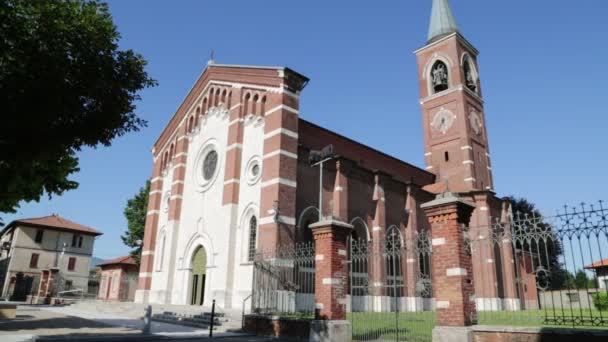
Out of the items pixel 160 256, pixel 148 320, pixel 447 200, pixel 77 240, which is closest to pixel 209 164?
pixel 160 256

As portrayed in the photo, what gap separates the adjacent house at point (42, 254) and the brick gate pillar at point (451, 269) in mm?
36352

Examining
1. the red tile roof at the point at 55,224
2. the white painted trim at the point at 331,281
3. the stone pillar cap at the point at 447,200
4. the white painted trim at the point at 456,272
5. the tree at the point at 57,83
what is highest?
the red tile roof at the point at 55,224

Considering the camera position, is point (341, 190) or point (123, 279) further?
point (123, 279)

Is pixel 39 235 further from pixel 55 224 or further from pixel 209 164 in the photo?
pixel 209 164

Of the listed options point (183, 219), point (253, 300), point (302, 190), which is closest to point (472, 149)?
point (302, 190)

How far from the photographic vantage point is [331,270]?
10992mm

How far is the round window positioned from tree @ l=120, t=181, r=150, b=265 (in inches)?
529

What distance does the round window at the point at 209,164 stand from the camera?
79.4ft

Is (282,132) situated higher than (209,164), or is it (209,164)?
(282,132)

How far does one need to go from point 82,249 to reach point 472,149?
3872cm

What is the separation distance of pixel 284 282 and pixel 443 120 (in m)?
24.5

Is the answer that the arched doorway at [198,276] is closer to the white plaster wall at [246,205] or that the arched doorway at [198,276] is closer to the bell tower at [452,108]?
the white plaster wall at [246,205]

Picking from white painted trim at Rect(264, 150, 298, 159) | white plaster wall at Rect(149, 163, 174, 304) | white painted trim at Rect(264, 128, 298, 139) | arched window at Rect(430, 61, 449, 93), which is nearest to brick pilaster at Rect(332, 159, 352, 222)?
Answer: white painted trim at Rect(264, 150, 298, 159)

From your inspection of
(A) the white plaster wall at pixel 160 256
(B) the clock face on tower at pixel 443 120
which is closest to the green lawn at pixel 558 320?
(A) the white plaster wall at pixel 160 256
